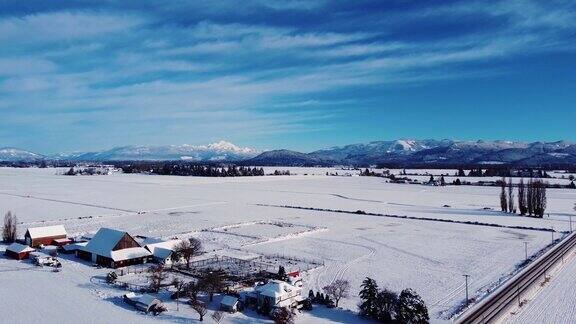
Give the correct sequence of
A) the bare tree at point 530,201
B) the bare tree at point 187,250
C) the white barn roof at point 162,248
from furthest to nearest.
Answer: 1. the bare tree at point 530,201
2. the white barn roof at point 162,248
3. the bare tree at point 187,250

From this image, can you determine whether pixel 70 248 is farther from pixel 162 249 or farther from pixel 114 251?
pixel 162 249

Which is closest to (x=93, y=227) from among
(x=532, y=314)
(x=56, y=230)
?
(x=56, y=230)

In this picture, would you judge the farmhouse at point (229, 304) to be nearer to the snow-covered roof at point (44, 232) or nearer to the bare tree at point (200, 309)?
the bare tree at point (200, 309)

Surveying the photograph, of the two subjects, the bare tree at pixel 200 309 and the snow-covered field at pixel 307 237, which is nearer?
the bare tree at pixel 200 309

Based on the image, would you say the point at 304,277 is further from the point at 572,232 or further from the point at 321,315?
the point at 572,232

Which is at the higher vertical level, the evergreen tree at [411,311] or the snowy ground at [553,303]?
the evergreen tree at [411,311]

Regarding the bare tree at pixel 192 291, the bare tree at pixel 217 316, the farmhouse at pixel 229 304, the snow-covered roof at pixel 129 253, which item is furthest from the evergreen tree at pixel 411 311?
the snow-covered roof at pixel 129 253

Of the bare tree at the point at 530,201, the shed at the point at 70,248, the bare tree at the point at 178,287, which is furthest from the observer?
the bare tree at the point at 530,201
